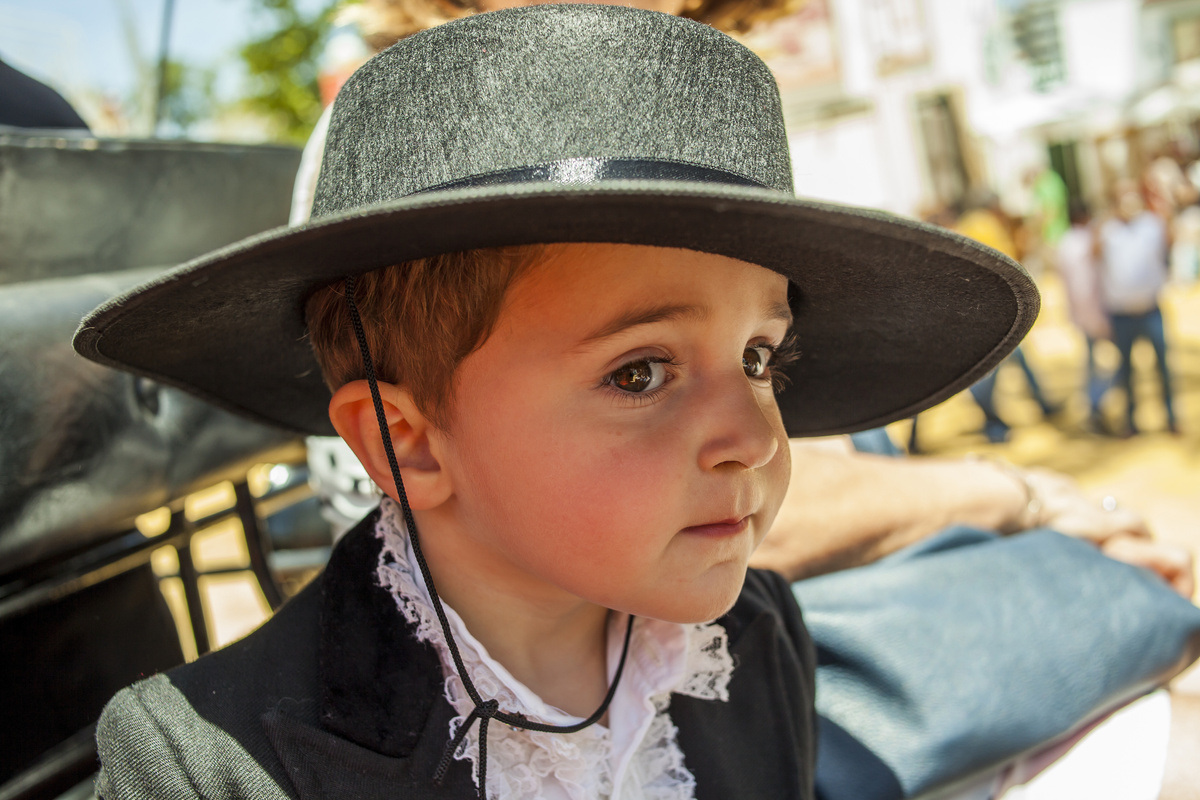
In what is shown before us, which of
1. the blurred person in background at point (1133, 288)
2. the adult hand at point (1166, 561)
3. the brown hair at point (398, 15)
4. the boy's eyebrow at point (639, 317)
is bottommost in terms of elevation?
the blurred person in background at point (1133, 288)

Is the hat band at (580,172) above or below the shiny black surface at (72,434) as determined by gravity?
above

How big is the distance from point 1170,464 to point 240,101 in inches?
573

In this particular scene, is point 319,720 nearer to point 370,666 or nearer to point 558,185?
point 370,666

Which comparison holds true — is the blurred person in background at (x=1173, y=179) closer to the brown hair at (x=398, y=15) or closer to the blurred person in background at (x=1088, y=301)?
the blurred person in background at (x=1088, y=301)

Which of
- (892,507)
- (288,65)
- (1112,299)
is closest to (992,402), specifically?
(1112,299)

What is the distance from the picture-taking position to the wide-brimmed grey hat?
0.78 m

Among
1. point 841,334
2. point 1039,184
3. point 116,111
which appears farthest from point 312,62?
point 841,334

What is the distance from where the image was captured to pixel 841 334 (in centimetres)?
129

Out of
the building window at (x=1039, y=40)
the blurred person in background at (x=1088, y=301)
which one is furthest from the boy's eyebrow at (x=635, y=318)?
the building window at (x=1039, y=40)

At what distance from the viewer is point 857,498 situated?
5.59 ft

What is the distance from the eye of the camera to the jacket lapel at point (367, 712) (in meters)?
0.97

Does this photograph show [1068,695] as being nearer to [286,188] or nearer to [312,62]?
[286,188]

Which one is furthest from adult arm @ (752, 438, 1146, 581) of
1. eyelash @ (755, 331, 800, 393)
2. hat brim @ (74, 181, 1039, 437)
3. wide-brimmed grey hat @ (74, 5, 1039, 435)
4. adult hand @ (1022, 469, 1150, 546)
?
wide-brimmed grey hat @ (74, 5, 1039, 435)

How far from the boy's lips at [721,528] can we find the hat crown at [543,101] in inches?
14.9
